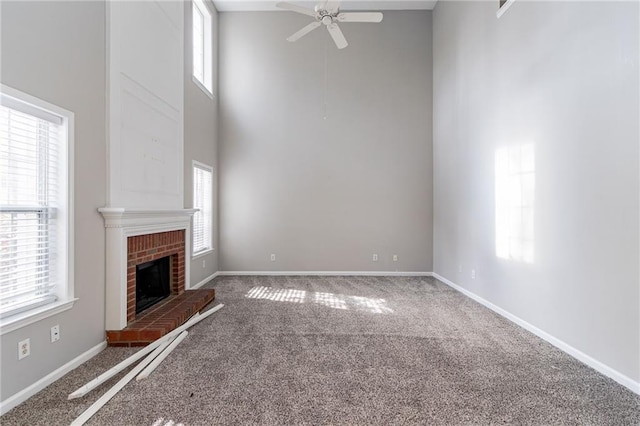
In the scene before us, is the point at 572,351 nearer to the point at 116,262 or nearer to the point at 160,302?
the point at 116,262

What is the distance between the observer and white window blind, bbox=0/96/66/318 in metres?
1.95

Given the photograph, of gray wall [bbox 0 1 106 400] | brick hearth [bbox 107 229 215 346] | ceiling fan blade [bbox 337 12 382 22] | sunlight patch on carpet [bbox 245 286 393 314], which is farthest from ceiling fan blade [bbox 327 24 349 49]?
sunlight patch on carpet [bbox 245 286 393 314]

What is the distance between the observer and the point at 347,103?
5734 mm

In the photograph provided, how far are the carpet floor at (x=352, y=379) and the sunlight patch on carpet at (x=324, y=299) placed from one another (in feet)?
1.09

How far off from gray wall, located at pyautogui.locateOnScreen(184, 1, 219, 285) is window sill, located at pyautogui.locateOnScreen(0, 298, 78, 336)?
231cm

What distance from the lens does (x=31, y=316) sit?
1.99 meters

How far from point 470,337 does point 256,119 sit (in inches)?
190

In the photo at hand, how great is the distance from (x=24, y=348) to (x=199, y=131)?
361cm

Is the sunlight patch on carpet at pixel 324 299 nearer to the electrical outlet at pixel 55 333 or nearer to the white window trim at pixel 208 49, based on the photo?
the electrical outlet at pixel 55 333

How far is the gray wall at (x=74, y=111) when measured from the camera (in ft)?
6.25

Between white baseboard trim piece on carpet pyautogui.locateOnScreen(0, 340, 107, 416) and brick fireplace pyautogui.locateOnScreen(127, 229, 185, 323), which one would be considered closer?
white baseboard trim piece on carpet pyautogui.locateOnScreen(0, 340, 107, 416)

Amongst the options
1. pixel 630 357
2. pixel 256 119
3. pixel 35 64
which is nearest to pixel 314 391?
pixel 630 357

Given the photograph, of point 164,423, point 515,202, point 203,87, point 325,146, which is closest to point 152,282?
point 164,423

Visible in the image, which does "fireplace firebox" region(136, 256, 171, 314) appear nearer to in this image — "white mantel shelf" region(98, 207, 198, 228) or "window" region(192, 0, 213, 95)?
"white mantel shelf" region(98, 207, 198, 228)
